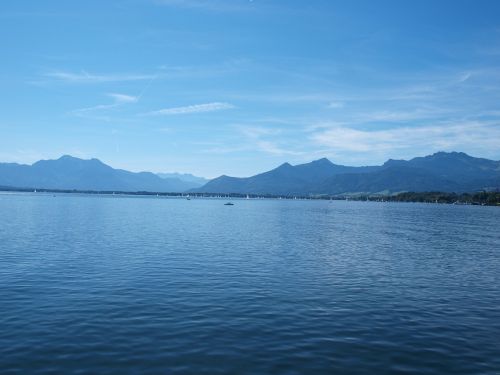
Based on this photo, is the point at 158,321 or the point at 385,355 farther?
the point at 158,321

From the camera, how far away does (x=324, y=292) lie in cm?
3941

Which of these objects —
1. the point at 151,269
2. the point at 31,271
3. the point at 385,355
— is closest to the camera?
the point at 385,355

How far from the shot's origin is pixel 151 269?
4962 cm

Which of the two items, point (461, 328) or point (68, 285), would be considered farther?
point (68, 285)

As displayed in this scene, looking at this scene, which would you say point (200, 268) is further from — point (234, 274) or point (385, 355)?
point (385, 355)

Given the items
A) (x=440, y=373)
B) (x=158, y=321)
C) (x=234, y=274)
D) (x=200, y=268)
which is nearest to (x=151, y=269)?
(x=200, y=268)

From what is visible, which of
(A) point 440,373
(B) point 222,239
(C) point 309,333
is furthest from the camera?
(B) point 222,239

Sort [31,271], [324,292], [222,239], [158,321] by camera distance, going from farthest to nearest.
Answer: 1. [222,239]
2. [31,271]
3. [324,292]
4. [158,321]

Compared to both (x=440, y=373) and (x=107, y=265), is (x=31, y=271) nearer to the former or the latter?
(x=107, y=265)

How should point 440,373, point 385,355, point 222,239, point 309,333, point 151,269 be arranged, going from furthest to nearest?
point 222,239
point 151,269
point 309,333
point 385,355
point 440,373

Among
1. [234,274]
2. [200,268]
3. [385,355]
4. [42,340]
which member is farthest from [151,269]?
[385,355]

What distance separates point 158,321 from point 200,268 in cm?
2152

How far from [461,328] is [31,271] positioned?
43.9 metres

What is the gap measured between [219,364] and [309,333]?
7.78 m
